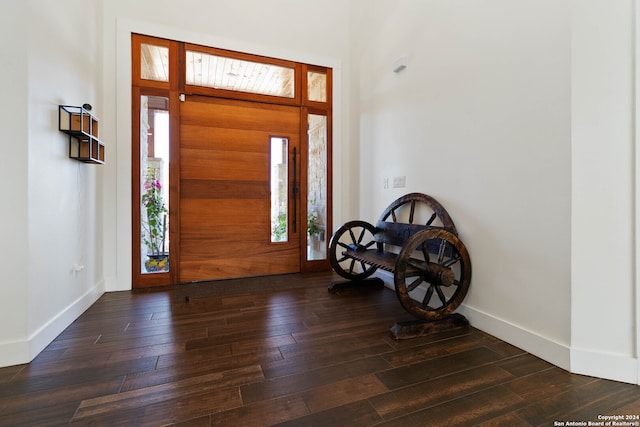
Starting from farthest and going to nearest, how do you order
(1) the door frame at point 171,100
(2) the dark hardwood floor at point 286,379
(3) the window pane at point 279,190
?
(3) the window pane at point 279,190, (1) the door frame at point 171,100, (2) the dark hardwood floor at point 286,379

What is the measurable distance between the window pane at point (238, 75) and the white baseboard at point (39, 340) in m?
2.35

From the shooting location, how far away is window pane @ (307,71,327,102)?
354cm

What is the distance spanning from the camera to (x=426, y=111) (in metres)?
2.42

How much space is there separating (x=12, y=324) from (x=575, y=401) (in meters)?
2.75

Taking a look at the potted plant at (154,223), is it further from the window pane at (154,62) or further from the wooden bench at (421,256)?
the wooden bench at (421,256)

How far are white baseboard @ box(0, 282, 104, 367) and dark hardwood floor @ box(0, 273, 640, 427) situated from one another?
1.9 inches

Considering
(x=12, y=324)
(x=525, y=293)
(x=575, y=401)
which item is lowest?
(x=575, y=401)

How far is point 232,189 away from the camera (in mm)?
3205

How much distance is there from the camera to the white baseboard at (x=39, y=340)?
58.3 inches

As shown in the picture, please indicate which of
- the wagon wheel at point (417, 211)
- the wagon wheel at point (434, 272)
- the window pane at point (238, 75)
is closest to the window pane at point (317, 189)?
the window pane at point (238, 75)

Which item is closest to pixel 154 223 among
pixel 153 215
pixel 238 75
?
pixel 153 215

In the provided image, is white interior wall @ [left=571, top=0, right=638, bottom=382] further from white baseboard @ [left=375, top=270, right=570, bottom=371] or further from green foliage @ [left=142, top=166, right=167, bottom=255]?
green foliage @ [left=142, top=166, right=167, bottom=255]

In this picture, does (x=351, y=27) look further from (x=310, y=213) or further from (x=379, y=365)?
(x=379, y=365)

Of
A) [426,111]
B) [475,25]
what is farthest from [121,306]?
[475,25]
